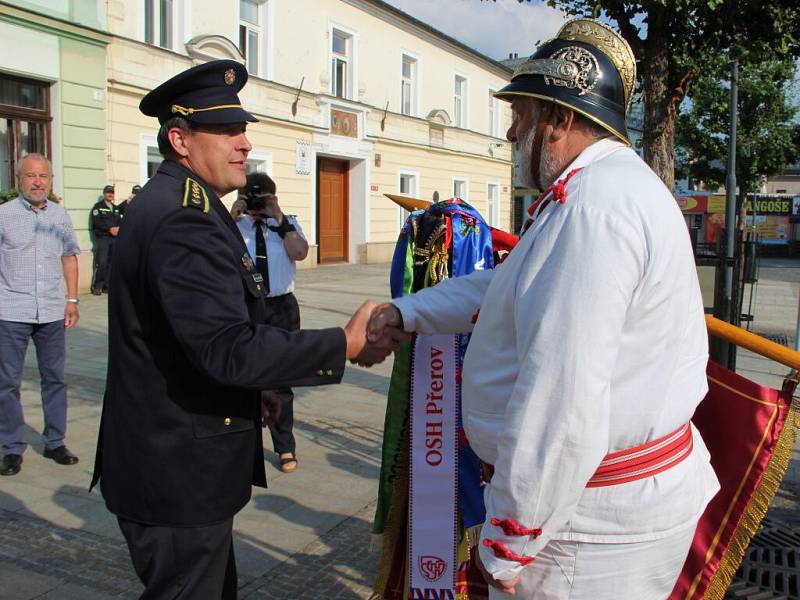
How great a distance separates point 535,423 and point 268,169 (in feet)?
56.0

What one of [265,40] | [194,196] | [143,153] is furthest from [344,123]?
[194,196]

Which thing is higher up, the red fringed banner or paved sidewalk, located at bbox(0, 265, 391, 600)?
the red fringed banner

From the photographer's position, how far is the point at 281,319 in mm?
5215

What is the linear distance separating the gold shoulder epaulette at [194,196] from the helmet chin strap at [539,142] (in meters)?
0.91

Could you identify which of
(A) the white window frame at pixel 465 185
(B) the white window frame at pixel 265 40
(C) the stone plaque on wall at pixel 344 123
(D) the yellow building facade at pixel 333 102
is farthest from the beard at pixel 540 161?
(A) the white window frame at pixel 465 185

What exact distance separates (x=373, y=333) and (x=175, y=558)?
87 cm

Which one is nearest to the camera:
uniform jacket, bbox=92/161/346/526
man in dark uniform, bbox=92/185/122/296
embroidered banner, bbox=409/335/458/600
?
uniform jacket, bbox=92/161/346/526

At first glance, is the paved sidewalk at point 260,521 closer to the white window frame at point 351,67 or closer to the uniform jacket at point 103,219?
the uniform jacket at point 103,219

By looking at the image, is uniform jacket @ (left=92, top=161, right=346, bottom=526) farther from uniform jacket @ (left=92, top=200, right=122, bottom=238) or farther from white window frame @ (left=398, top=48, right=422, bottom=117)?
white window frame @ (left=398, top=48, right=422, bottom=117)

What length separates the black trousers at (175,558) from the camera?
2.05 meters

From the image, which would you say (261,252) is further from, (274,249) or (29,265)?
(29,265)

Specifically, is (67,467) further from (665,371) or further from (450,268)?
(665,371)

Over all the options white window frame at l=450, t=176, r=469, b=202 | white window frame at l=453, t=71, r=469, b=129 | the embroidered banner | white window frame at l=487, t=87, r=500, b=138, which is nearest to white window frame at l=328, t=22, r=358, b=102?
white window frame at l=453, t=71, r=469, b=129

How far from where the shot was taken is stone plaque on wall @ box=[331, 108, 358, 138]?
65.7 feet
